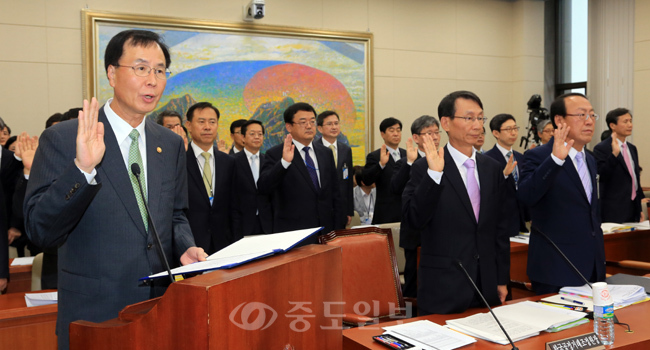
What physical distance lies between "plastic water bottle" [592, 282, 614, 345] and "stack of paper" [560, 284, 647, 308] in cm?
42

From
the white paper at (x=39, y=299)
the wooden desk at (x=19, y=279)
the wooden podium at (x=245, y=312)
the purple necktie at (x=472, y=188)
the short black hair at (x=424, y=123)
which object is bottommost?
the wooden desk at (x=19, y=279)

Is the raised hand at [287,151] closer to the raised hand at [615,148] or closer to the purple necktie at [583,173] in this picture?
the purple necktie at [583,173]

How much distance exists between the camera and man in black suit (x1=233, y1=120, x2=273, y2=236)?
4.59 meters

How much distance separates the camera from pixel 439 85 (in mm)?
8094

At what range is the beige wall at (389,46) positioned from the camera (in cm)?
589

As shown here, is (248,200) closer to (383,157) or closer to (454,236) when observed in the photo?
(383,157)

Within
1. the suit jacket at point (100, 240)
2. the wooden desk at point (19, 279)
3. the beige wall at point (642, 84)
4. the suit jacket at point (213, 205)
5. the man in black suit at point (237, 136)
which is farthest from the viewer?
the beige wall at point (642, 84)

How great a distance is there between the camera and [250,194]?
4945mm

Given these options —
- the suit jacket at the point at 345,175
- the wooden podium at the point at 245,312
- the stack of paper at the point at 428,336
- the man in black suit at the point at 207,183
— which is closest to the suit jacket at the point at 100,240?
the wooden podium at the point at 245,312

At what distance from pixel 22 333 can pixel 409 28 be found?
6.66 m

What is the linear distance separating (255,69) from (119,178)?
551 cm

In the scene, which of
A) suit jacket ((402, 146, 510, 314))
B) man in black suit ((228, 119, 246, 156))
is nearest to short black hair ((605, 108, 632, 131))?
suit jacket ((402, 146, 510, 314))

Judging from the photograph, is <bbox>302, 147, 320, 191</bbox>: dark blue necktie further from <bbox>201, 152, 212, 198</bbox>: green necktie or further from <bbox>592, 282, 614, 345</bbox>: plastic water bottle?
<bbox>592, 282, 614, 345</bbox>: plastic water bottle

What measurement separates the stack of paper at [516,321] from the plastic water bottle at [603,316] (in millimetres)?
136
